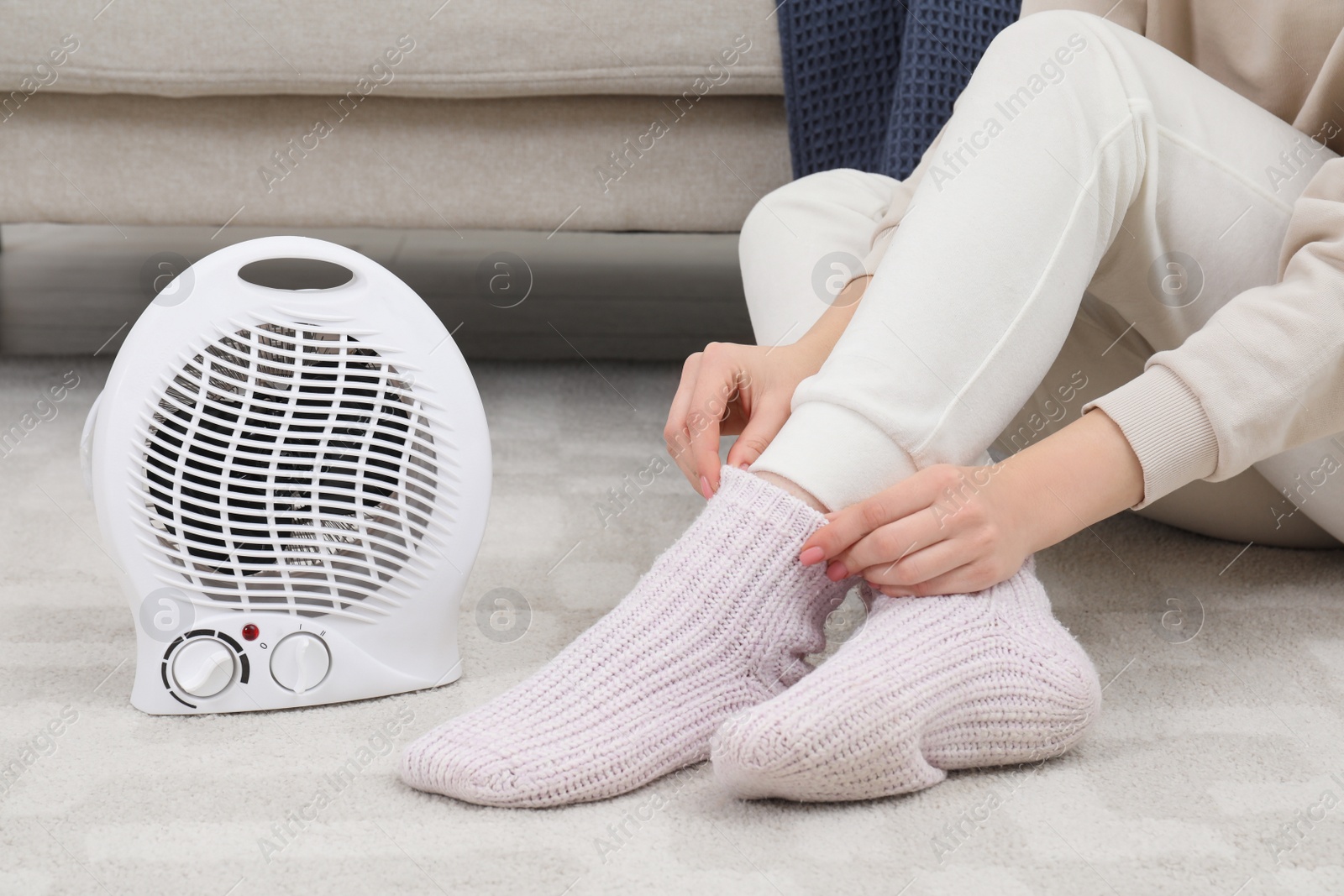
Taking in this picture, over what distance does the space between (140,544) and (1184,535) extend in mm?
785

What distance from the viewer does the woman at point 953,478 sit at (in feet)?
1.72

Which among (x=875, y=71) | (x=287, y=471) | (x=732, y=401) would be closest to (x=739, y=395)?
(x=732, y=401)

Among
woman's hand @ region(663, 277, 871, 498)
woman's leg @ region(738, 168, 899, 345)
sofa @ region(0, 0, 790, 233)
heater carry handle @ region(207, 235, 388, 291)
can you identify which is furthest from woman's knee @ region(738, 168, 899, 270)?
heater carry handle @ region(207, 235, 388, 291)

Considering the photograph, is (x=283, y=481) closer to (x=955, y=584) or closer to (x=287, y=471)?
(x=287, y=471)

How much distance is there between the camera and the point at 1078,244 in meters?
0.59

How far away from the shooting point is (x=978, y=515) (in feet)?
1.80

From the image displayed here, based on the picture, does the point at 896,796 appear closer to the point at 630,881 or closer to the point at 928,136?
the point at 630,881

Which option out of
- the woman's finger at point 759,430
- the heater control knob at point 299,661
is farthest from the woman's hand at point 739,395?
the heater control knob at point 299,661

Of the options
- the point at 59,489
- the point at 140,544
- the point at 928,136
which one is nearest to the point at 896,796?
the point at 140,544

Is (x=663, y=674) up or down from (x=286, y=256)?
down

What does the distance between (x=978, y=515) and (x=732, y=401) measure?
0.66 feet

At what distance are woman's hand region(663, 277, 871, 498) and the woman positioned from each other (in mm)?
15

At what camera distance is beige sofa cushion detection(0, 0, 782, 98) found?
1.04 m

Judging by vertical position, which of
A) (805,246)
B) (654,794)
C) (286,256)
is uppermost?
(286,256)
